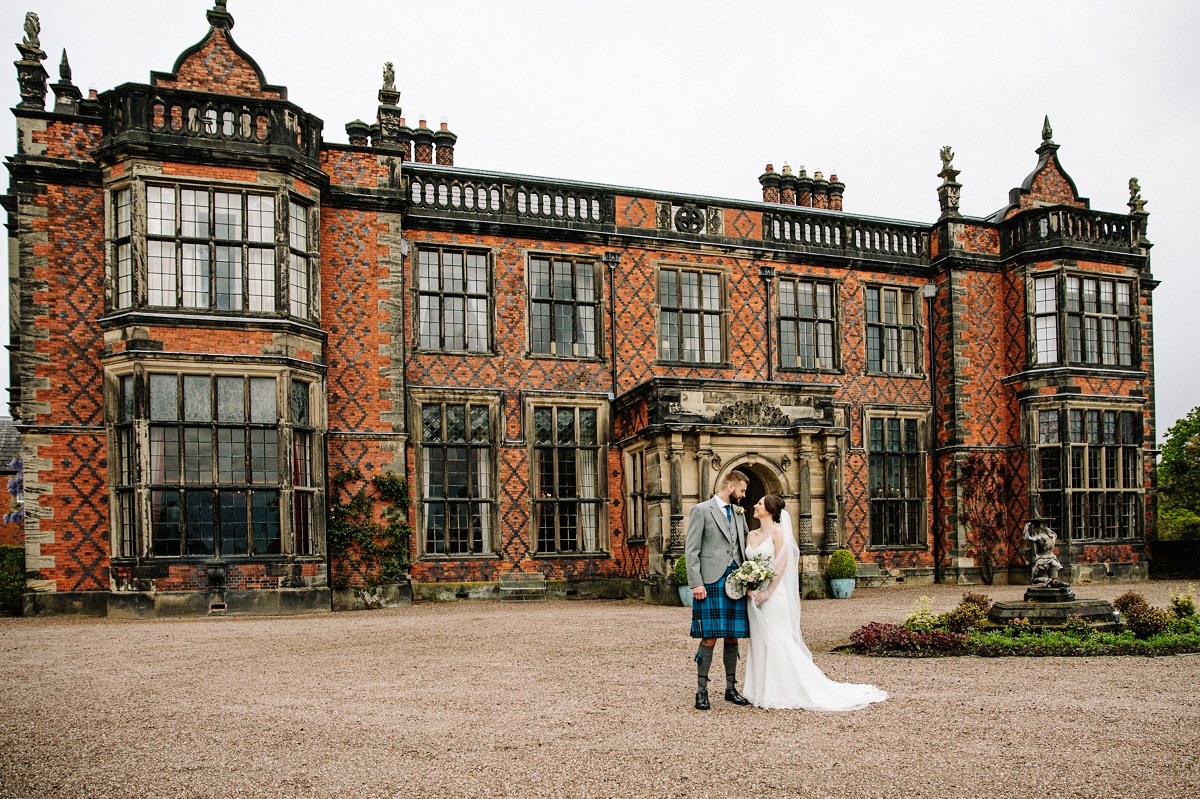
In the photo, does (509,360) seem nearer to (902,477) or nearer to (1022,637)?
(902,477)

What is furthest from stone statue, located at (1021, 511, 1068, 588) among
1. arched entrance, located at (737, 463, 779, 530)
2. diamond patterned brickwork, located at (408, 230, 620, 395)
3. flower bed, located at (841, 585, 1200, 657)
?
diamond patterned brickwork, located at (408, 230, 620, 395)

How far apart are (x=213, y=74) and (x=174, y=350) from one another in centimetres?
531

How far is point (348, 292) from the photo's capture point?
787 inches

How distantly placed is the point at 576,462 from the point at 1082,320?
1304 centimetres

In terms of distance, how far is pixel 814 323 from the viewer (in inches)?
953

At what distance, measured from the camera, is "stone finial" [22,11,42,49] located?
61.2 feet

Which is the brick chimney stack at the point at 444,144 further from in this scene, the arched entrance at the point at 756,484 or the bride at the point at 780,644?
the bride at the point at 780,644

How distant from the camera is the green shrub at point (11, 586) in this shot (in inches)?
713

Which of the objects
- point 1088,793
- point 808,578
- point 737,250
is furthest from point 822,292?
point 1088,793

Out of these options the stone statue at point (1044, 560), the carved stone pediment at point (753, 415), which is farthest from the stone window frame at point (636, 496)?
the stone statue at point (1044, 560)

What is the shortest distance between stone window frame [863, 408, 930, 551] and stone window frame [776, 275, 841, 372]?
1.68 metres

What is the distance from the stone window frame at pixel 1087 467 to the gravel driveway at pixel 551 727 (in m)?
13.7

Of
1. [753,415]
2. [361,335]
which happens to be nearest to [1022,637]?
[753,415]

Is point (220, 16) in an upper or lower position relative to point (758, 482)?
upper
